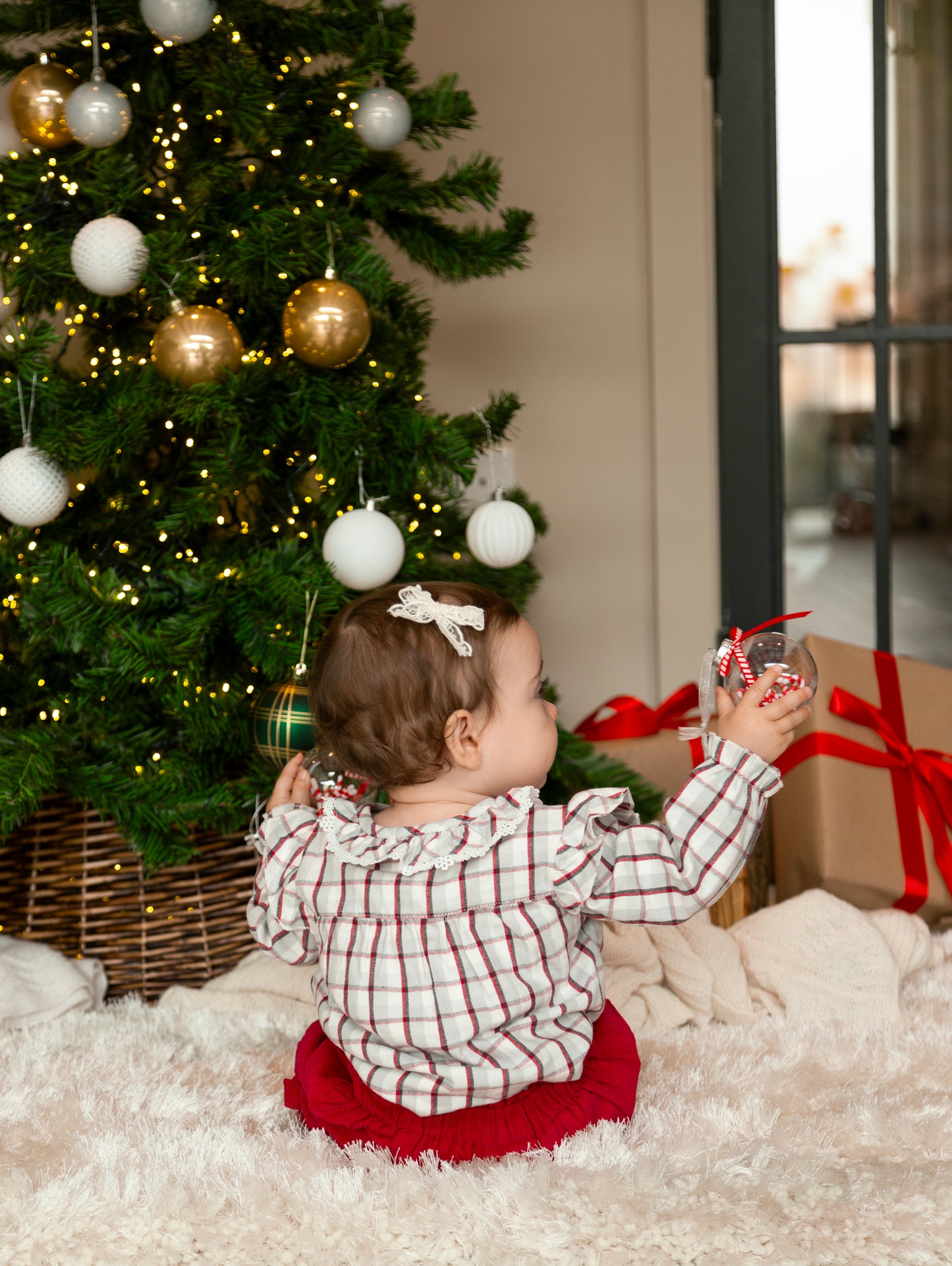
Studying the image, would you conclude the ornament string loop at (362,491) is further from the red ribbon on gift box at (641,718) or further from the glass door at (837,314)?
the glass door at (837,314)

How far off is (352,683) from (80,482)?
52 centimetres

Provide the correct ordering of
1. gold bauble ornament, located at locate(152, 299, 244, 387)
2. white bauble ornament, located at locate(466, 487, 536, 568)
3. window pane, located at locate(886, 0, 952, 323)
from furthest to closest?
1. window pane, located at locate(886, 0, 952, 323)
2. white bauble ornament, located at locate(466, 487, 536, 568)
3. gold bauble ornament, located at locate(152, 299, 244, 387)

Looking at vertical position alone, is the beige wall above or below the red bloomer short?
above

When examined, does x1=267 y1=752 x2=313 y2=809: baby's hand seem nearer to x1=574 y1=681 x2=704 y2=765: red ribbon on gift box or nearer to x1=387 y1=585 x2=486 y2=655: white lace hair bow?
x1=387 y1=585 x2=486 y2=655: white lace hair bow

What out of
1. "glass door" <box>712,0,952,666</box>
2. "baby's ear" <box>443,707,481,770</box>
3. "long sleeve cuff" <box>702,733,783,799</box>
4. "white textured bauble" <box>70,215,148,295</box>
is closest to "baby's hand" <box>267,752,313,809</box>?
"baby's ear" <box>443,707,481,770</box>

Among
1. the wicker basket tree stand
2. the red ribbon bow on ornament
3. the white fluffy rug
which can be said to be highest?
the red ribbon bow on ornament

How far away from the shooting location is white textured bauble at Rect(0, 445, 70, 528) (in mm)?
1210

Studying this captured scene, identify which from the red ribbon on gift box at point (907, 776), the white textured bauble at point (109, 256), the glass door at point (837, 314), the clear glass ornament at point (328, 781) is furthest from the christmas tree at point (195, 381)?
the glass door at point (837, 314)

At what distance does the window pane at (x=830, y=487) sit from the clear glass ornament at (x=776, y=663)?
2.96 ft

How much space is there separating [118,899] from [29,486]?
0.52 meters

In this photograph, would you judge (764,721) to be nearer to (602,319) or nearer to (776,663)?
(776,663)

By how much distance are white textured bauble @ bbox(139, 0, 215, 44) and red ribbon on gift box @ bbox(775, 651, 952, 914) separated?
1103mm

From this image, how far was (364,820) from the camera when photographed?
1028 mm

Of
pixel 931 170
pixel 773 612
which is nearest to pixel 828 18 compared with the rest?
pixel 931 170
